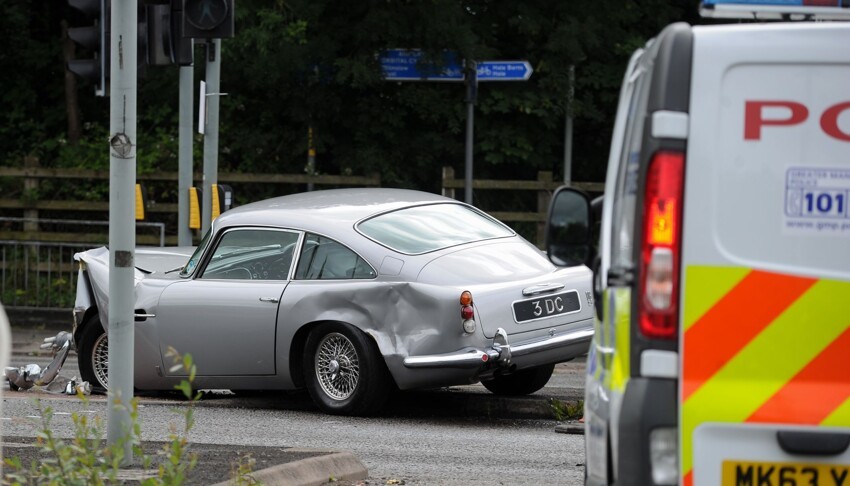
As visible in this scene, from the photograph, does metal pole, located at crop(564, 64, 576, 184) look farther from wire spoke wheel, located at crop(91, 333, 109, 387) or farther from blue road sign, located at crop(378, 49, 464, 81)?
wire spoke wheel, located at crop(91, 333, 109, 387)

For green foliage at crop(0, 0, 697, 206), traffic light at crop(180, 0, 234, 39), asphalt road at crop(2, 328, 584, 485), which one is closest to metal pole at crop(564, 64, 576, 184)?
green foliage at crop(0, 0, 697, 206)

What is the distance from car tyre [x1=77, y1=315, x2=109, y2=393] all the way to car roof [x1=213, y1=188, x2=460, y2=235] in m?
1.42

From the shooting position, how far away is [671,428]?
4301 mm

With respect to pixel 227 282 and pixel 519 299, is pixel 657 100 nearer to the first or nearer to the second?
pixel 519 299

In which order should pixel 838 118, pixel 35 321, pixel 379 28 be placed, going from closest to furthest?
1. pixel 838 118
2. pixel 35 321
3. pixel 379 28

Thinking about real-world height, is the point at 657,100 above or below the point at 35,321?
above

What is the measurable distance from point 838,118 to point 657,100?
0.51 meters

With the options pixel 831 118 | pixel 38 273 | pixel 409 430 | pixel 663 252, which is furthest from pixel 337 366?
pixel 38 273

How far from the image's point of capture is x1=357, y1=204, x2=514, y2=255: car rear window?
10.0 m

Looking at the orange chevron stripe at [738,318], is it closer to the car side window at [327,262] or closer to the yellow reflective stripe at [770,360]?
the yellow reflective stripe at [770,360]

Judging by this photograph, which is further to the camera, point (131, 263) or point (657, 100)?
point (131, 263)

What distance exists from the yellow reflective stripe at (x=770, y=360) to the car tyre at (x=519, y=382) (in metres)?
6.73

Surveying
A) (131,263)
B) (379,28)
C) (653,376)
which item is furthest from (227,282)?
(379,28)

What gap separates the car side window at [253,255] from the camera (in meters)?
10.4
